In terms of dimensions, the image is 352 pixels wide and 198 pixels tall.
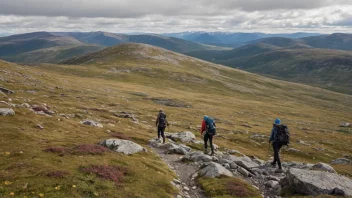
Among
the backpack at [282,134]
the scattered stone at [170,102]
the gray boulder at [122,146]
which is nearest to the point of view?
the backpack at [282,134]

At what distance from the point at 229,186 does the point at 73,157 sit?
14917 millimetres

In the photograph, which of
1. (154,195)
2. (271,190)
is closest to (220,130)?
(271,190)

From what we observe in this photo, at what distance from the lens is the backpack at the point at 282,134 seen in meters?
32.0

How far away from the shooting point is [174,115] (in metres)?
94.8

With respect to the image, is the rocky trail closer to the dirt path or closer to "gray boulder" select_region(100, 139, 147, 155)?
the dirt path

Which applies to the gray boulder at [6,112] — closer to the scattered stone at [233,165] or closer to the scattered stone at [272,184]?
the scattered stone at [233,165]

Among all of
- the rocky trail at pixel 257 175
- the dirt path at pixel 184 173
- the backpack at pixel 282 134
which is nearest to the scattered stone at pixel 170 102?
the dirt path at pixel 184 173

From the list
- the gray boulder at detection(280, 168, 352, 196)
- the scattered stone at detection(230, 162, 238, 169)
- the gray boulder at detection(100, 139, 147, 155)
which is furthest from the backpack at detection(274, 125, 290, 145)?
the gray boulder at detection(100, 139, 147, 155)

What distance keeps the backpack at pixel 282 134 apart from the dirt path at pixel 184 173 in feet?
32.3

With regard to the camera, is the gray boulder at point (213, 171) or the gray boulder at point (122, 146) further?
the gray boulder at point (122, 146)

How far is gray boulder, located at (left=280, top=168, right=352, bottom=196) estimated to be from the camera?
77.8 feet

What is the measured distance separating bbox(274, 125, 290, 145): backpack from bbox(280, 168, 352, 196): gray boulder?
233 inches

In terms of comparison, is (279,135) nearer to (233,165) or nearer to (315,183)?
(233,165)

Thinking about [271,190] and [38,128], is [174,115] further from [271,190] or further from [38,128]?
[271,190]
